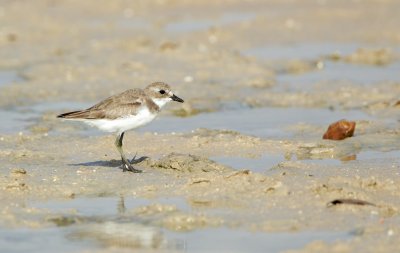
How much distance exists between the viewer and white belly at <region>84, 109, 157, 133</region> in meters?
10.2

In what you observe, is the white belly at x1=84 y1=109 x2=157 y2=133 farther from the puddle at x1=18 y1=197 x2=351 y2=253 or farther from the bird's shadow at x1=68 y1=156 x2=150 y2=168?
the puddle at x1=18 y1=197 x2=351 y2=253

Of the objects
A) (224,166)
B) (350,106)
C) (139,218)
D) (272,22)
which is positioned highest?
(272,22)

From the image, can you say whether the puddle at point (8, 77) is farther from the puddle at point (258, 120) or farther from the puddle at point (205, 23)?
the puddle at point (205, 23)

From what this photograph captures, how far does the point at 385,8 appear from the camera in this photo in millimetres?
20938

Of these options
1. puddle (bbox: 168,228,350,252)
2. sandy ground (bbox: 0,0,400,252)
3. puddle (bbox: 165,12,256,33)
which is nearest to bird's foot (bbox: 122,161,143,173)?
sandy ground (bbox: 0,0,400,252)

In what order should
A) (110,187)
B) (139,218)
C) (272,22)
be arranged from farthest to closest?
1. (272,22)
2. (110,187)
3. (139,218)

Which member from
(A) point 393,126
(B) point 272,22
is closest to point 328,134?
(A) point 393,126

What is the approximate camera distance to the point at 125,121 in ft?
33.6

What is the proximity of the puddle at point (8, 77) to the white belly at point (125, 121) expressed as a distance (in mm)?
5569

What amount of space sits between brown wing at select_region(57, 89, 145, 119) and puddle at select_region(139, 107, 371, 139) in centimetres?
206

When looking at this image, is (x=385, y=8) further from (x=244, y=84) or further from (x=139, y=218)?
(x=139, y=218)

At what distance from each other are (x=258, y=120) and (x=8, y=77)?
17.0 feet

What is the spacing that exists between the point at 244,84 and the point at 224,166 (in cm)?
547

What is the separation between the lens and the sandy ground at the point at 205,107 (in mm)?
8281
